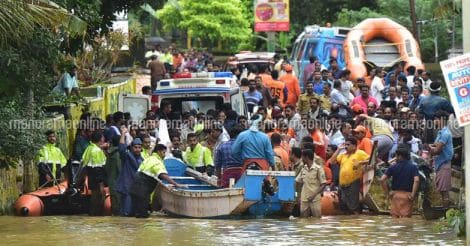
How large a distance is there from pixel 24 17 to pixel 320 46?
811 inches

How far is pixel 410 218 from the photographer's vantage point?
63.5 ft

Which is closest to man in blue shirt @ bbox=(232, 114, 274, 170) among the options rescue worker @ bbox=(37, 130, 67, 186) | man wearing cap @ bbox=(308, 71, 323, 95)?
rescue worker @ bbox=(37, 130, 67, 186)

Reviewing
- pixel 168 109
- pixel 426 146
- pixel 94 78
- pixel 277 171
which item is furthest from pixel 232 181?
pixel 94 78

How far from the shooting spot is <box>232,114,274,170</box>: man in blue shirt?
1998 centimetres

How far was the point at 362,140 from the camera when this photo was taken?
20.8 metres

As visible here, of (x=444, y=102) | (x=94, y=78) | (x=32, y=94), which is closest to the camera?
(x=32, y=94)

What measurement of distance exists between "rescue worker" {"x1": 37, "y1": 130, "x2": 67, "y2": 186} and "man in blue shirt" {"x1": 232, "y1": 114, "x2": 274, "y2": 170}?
3.53 meters

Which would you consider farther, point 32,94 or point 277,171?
point 32,94

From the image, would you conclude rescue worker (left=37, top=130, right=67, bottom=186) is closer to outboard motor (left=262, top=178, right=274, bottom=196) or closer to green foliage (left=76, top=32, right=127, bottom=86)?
outboard motor (left=262, top=178, right=274, bottom=196)

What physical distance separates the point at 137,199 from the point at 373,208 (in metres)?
3.73

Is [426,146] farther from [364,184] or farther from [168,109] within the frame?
[168,109]

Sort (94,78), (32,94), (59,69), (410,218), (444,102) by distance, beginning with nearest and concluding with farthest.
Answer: (410,218)
(32,94)
(444,102)
(59,69)
(94,78)

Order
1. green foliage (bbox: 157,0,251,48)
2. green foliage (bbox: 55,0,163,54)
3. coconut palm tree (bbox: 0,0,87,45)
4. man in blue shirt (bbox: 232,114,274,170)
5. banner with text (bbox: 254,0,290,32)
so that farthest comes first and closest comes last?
green foliage (bbox: 157,0,251,48), banner with text (bbox: 254,0,290,32), green foliage (bbox: 55,0,163,54), man in blue shirt (bbox: 232,114,274,170), coconut palm tree (bbox: 0,0,87,45)

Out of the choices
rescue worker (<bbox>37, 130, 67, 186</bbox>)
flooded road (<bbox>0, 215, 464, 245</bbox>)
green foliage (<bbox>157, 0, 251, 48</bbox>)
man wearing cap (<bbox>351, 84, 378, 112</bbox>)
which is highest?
green foliage (<bbox>157, 0, 251, 48</bbox>)
